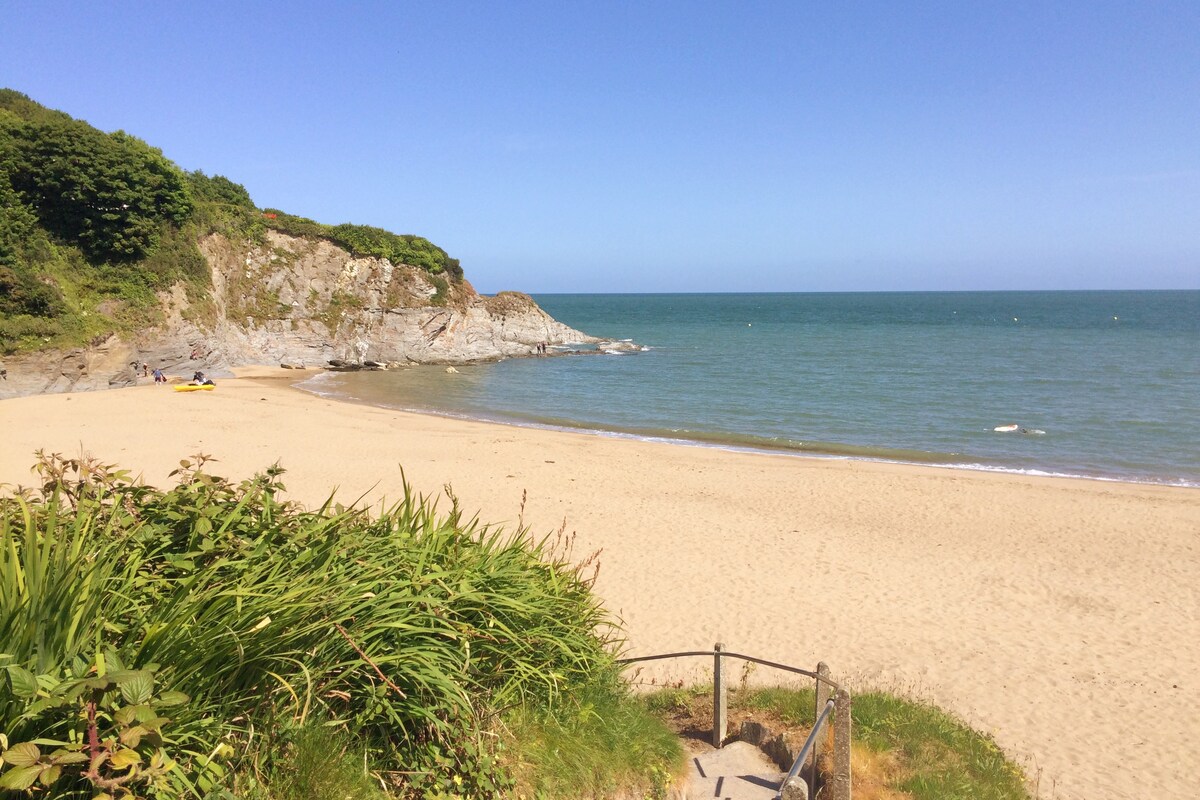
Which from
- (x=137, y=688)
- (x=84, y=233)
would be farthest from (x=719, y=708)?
(x=84, y=233)

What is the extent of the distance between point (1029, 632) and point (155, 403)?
2700cm

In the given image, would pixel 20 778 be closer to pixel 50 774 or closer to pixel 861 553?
pixel 50 774

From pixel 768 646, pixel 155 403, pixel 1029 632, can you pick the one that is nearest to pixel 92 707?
pixel 768 646

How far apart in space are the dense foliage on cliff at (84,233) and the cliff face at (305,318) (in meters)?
1.23

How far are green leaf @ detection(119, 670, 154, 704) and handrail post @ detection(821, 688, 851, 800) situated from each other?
3524mm

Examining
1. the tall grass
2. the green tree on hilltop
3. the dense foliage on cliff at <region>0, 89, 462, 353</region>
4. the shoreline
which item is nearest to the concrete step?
the tall grass

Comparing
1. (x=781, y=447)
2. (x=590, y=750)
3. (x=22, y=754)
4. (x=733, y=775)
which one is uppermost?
(x=22, y=754)

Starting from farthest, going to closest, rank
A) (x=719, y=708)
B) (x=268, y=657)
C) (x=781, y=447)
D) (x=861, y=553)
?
(x=781, y=447) → (x=861, y=553) → (x=719, y=708) → (x=268, y=657)

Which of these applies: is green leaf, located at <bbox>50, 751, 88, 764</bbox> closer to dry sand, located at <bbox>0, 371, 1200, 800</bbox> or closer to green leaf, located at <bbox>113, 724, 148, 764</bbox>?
green leaf, located at <bbox>113, 724, 148, 764</bbox>

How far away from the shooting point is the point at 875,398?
3559cm

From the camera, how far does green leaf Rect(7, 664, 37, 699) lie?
243cm

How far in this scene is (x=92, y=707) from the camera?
2529 millimetres

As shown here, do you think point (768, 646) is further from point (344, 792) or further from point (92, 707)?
point (92, 707)

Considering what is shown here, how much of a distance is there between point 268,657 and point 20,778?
100cm
